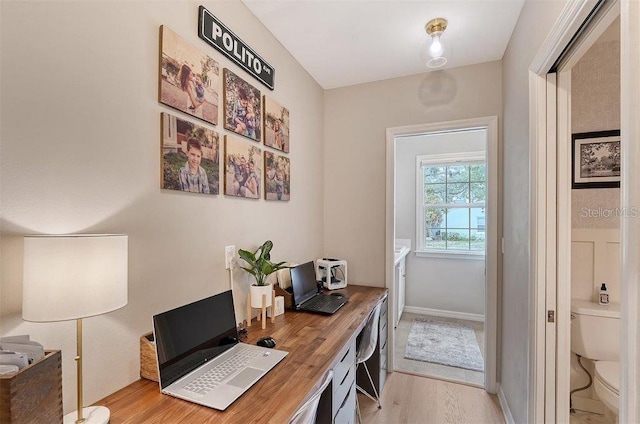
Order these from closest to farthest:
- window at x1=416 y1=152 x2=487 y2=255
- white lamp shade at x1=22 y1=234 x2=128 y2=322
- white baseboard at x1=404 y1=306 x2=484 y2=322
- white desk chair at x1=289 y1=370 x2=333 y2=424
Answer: white lamp shade at x1=22 y1=234 x2=128 y2=322, white desk chair at x1=289 y1=370 x2=333 y2=424, white baseboard at x1=404 y1=306 x2=484 y2=322, window at x1=416 y1=152 x2=487 y2=255

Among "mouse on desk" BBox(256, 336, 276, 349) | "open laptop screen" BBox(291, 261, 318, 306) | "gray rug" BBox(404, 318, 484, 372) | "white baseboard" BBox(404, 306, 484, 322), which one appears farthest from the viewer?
"white baseboard" BBox(404, 306, 484, 322)

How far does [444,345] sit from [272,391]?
8.91 feet

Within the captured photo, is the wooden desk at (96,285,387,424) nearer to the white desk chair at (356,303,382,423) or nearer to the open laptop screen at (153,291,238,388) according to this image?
the open laptop screen at (153,291,238,388)

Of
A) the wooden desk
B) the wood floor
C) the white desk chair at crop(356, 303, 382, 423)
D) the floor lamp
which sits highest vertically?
the floor lamp

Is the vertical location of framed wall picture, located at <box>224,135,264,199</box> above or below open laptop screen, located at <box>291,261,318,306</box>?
above

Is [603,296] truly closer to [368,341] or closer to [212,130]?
[368,341]

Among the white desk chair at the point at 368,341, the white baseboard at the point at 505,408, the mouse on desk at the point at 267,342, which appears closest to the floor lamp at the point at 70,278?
the mouse on desk at the point at 267,342

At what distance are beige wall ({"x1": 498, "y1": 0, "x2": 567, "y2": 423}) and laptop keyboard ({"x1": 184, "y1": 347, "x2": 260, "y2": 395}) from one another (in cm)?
144

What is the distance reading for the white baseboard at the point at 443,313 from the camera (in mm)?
3904

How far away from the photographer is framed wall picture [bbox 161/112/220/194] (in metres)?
1.26

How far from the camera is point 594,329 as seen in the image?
5.41 feet

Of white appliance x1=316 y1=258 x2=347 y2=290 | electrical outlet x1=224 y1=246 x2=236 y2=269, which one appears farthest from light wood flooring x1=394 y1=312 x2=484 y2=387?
electrical outlet x1=224 y1=246 x2=236 y2=269

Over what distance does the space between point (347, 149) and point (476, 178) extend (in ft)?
7.17

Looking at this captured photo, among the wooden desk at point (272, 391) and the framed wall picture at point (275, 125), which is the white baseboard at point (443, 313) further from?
the framed wall picture at point (275, 125)
